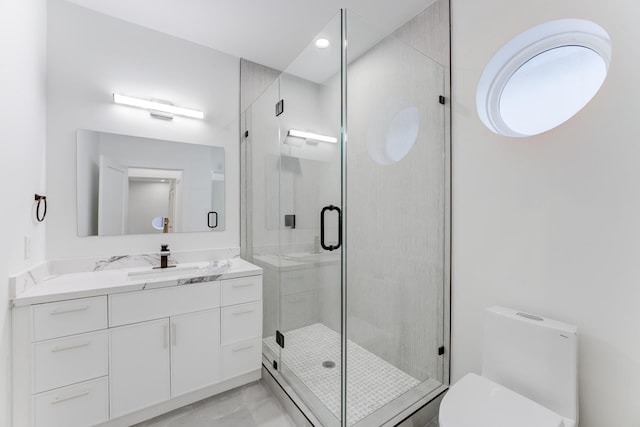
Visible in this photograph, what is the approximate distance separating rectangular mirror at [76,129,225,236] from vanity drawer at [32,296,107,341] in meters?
0.67

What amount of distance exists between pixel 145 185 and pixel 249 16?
148cm

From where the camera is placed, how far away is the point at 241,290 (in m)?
1.94

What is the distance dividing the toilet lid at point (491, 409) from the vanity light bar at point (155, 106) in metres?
2.53

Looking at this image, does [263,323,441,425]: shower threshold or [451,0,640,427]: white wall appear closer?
[451,0,640,427]: white wall

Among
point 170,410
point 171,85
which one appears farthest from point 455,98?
point 170,410

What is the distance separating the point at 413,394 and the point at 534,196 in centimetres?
135

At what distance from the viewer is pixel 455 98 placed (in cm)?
175

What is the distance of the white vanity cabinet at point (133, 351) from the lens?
4.41 ft

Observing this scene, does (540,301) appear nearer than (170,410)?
Yes

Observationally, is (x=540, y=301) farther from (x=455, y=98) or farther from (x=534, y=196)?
(x=455, y=98)

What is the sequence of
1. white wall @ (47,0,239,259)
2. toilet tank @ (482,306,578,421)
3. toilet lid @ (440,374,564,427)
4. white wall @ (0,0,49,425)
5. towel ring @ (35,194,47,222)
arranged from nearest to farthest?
1. toilet lid @ (440,374,564,427)
2. toilet tank @ (482,306,578,421)
3. white wall @ (0,0,49,425)
4. towel ring @ (35,194,47,222)
5. white wall @ (47,0,239,259)

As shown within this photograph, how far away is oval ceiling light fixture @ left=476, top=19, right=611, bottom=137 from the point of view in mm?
1344

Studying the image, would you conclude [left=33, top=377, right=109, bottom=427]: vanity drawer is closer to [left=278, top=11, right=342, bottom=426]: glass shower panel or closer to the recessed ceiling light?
[left=278, top=11, right=342, bottom=426]: glass shower panel

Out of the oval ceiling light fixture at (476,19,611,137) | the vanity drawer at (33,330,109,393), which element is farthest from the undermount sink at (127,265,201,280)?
the oval ceiling light fixture at (476,19,611,137)
